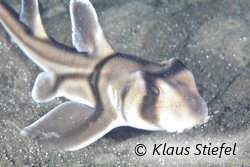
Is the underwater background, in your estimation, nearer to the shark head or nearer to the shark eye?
the shark head

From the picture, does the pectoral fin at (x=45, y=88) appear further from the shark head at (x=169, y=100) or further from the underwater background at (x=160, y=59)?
the shark head at (x=169, y=100)

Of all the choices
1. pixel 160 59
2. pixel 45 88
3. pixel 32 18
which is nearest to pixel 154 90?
pixel 45 88

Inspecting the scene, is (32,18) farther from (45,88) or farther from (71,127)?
(71,127)

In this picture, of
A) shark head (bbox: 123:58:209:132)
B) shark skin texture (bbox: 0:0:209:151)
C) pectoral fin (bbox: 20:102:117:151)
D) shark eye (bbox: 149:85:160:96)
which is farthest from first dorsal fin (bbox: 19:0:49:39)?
shark eye (bbox: 149:85:160:96)

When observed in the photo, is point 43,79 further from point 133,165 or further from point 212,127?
point 212,127

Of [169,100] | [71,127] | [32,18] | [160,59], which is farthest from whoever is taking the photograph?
[160,59]

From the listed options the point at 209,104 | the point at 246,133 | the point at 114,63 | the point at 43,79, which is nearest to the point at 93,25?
the point at 114,63
